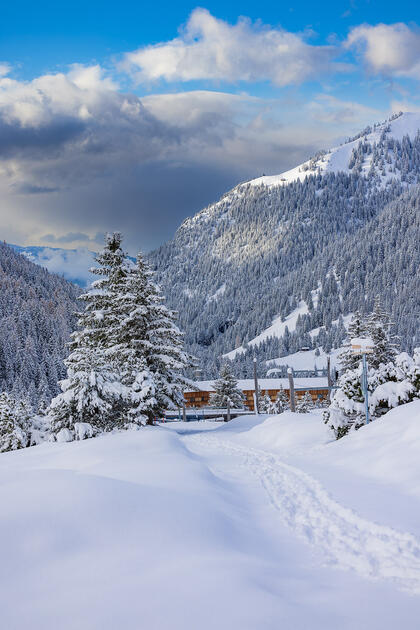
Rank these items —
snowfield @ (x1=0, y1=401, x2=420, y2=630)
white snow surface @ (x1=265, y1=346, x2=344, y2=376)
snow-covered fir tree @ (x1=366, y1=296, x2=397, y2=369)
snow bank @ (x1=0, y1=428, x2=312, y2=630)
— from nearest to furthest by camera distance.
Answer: snow bank @ (x1=0, y1=428, x2=312, y2=630), snowfield @ (x1=0, y1=401, x2=420, y2=630), snow-covered fir tree @ (x1=366, y1=296, x2=397, y2=369), white snow surface @ (x1=265, y1=346, x2=344, y2=376)

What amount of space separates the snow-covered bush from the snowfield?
17.2 feet

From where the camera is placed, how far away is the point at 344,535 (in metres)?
6.31

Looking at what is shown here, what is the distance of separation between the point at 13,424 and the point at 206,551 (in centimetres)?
1869

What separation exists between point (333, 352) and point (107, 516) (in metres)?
185

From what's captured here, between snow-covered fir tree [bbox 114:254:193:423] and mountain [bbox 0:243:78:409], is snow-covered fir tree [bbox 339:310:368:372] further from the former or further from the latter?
mountain [bbox 0:243:78:409]

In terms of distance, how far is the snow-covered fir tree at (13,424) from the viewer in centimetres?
2060

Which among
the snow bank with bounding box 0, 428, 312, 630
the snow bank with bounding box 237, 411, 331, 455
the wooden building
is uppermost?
the snow bank with bounding box 0, 428, 312, 630

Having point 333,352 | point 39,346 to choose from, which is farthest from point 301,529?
point 333,352

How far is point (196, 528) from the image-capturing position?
560 centimetres

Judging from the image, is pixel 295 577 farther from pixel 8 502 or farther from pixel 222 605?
pixel 8 502

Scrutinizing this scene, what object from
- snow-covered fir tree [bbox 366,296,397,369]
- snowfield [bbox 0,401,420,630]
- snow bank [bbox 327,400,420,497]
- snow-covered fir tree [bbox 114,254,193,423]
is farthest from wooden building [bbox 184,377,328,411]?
snowfield [bbox 0,401,420,630]

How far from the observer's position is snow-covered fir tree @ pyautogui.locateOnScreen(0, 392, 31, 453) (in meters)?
20.6

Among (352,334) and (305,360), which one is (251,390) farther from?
(305,360)

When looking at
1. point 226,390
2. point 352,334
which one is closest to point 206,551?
point 352,334
